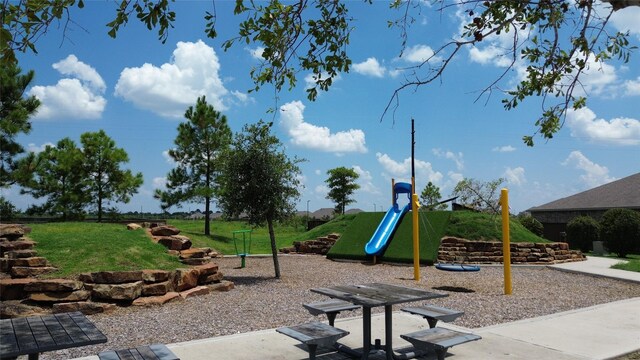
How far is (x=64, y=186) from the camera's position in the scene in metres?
32.9

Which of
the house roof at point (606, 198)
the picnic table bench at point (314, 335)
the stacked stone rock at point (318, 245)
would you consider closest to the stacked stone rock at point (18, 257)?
the picnic table bench at point (314, 335)

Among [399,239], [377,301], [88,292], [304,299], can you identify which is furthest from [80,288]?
[399,239]

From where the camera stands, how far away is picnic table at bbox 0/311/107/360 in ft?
12.4

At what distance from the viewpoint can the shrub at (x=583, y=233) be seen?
24297 mm

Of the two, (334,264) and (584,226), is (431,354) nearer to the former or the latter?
(334,264)

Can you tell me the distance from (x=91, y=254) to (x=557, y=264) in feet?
48.9

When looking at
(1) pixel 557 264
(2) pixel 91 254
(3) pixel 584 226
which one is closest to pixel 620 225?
(3) pixel 584 226

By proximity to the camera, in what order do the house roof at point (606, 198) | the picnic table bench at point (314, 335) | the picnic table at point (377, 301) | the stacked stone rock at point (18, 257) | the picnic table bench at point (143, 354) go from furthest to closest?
the house roof at point (606, 198)
the stacked stone rock at point (18, 257)
the picnic table at point (377, 301)
the picnic table bench at point (314, 335)
the picnic table bench at point (143, 354)

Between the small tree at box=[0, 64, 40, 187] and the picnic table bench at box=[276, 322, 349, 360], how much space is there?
19870 mm

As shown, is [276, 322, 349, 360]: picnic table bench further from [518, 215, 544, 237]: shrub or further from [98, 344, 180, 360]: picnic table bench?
[518, 215, 544, 237]: shrub

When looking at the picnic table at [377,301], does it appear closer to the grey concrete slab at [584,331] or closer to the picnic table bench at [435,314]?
the picnic table bench at [435,314]

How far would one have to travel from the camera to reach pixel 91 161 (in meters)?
32.5

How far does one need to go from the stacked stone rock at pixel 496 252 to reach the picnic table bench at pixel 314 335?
12.7 m

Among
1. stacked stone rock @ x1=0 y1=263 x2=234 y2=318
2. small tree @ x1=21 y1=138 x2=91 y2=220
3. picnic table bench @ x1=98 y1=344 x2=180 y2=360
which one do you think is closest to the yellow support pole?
stacked stone rock @ x1=0 y1=263 x2=234 y2=318
